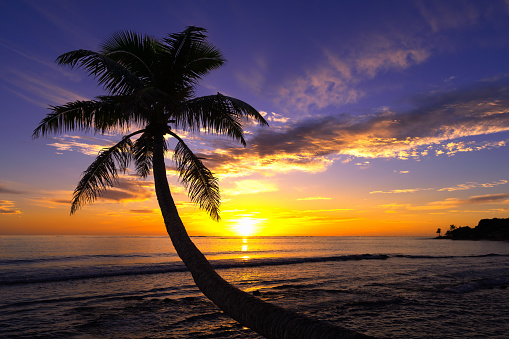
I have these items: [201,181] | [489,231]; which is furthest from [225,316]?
[489,231]

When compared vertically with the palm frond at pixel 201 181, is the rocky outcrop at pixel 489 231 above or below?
below

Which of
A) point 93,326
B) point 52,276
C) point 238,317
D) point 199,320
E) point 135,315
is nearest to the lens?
point 238,317

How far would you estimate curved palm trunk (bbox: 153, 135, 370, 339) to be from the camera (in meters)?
3.32

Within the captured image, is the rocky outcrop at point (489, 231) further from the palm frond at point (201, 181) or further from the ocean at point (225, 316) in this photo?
the palm frond at point (201, 181)

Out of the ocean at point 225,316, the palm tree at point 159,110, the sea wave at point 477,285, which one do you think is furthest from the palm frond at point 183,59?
the sea wave at point 477,285

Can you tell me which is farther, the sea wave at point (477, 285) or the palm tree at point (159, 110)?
the sea wave at point (477, 285)

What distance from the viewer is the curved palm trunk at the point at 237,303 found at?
332cm

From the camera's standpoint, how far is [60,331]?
8898 mm

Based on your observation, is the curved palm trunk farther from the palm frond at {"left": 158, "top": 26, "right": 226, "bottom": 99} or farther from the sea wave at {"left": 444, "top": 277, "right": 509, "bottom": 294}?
the sea wave at {"left": 444, "top": 277, "right": 509, "bottom": 294}

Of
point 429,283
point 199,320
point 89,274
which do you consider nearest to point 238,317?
point 199,320

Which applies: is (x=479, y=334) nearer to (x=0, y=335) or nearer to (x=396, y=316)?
(x=396, y=316)

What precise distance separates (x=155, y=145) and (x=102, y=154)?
1958 millimetres

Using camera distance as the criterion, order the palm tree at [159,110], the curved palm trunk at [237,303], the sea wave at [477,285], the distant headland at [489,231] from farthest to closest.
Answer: the distant headland at [489,231] < the sea wave at [477,285] < the palm tree at [159,110] < the curved palm trunk at [237,303]

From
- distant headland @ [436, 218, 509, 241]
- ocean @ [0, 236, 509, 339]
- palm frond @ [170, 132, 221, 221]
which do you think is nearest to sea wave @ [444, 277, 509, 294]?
ocean @ [0, 236, 509, 339]
